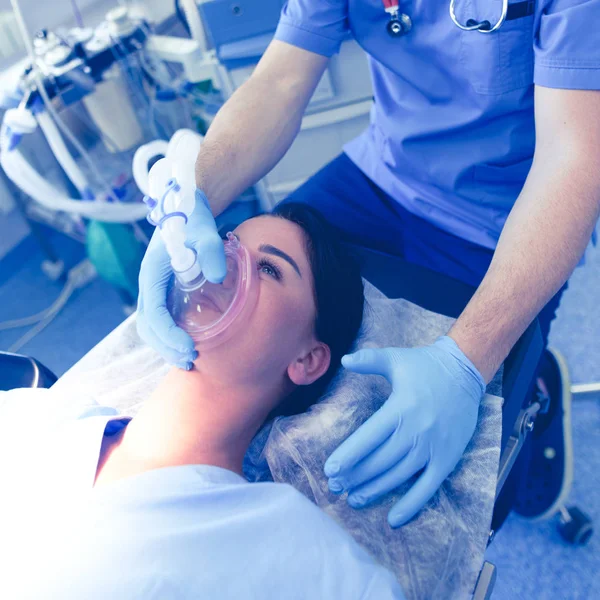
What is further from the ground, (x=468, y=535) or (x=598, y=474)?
(x=468, y=535)

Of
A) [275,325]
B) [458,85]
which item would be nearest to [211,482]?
[275,325]

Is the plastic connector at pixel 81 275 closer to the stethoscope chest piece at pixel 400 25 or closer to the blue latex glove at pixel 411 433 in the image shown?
the stethoscope chest piece at pixel 400 25

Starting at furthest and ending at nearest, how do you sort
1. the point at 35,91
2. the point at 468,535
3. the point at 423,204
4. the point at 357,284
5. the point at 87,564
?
the point at 35,91 < the point at 423,204 < the point at 357,284 < the point at 468,535 < the point at 87,564

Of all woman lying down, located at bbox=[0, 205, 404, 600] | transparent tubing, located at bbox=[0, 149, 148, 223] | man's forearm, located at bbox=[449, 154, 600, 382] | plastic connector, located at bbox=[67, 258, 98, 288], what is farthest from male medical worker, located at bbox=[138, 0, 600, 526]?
plastic connector, located at bbox=[67, 258, 98, 288]

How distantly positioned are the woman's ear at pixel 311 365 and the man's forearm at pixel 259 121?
42 centimetres

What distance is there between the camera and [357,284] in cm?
118

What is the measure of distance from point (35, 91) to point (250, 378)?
4.69 feet

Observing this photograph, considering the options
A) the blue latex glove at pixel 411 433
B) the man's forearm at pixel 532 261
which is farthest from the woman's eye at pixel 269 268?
the man's forearm at pixel 532 261

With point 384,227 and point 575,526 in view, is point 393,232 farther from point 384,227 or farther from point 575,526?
point 575,526

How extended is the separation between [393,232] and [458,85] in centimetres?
38

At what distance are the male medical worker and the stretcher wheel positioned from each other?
0.07 m

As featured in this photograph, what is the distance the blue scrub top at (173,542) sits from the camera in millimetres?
735

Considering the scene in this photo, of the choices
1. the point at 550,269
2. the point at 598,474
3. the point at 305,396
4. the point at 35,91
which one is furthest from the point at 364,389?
the point at 35,91

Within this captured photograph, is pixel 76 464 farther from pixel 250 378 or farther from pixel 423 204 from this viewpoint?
pixel 423 204
